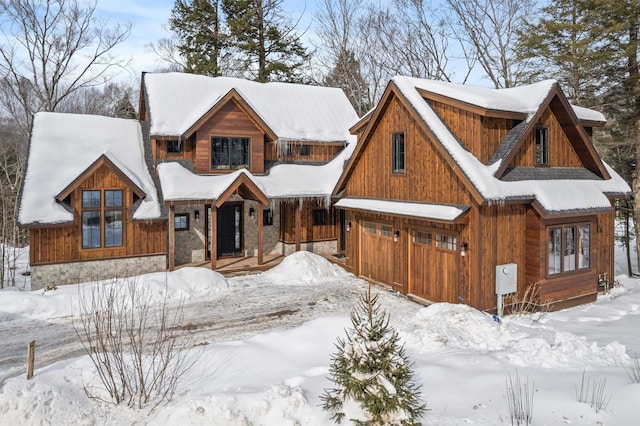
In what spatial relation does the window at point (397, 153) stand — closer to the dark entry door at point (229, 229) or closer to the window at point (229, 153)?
the window at point (229, 153)

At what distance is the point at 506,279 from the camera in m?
10.6

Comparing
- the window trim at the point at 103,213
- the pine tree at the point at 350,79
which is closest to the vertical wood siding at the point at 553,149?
the window trim at the point at 103,213

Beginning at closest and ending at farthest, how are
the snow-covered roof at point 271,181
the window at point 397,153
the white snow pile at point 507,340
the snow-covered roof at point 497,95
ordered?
the white snow pile at point 507,340 → the snow-covered roof at point 497,95 → the window at point 397,153 → the snow-covered roof at point 271,181

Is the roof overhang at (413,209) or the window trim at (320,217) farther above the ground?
the roof overhang at (413,209)

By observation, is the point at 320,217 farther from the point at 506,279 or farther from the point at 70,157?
the point at 70,157

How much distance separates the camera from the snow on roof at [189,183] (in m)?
15.1

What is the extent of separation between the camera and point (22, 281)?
18016mm

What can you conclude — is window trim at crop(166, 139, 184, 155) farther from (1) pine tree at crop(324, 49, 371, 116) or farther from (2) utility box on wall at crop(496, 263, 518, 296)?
(1) pine tree at crop(324, 49, 371, 116)

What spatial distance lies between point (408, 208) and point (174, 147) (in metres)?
10.3

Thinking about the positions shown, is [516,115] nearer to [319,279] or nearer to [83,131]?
[319,279]

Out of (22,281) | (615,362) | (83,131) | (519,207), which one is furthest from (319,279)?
(22,281)

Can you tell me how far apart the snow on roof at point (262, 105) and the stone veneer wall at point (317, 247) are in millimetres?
4828

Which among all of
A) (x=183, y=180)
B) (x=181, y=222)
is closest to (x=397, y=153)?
(x=183, y=180)

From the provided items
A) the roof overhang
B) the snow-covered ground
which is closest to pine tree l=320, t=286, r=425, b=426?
the snow-covered ground
